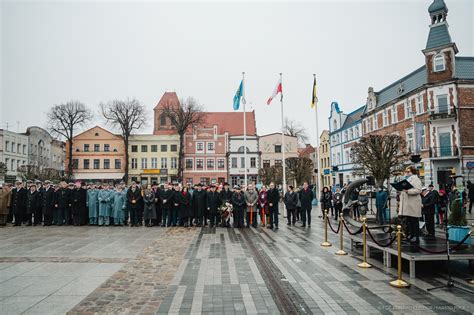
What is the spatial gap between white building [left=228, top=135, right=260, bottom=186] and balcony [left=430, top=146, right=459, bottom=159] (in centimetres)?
3147

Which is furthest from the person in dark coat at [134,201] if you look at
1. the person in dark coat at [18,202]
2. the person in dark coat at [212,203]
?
the person in dark coat at [18,202]

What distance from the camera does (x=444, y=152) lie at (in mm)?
30438

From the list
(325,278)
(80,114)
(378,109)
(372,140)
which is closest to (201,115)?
(80,114)

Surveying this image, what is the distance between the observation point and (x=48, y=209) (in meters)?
15.6

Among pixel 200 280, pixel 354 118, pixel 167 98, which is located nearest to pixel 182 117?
pixel 167 98

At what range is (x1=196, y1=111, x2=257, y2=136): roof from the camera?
6479 cm

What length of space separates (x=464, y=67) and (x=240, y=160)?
36.1m

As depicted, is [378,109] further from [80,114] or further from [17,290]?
[80,114]

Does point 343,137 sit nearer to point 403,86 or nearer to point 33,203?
point 403,86

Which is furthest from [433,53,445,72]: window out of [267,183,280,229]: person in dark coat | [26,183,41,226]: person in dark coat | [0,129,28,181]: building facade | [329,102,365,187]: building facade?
[0,129,28,181]: building facade

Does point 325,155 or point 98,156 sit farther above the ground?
point 98,156

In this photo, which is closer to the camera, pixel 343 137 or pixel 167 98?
pixel 343 137

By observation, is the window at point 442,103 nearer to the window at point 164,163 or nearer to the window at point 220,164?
the window at point 220,164

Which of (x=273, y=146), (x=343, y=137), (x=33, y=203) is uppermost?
(x=343, y=137)
